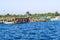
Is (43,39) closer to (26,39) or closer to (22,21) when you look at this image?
(26,39)

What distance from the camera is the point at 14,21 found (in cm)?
6406

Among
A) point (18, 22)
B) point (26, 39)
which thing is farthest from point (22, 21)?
point (26, 39)

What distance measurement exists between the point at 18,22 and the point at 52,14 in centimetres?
5126

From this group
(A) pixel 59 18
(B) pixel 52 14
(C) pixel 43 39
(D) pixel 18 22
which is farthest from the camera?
(B) pixel 52 14

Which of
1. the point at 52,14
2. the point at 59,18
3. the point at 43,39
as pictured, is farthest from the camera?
the point at 52,14

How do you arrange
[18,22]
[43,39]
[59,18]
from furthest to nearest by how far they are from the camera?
1. [59,18]
2. [18,22]
3. [43,39]

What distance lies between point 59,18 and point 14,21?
3118cm

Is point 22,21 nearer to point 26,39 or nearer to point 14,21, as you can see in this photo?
point 14,21

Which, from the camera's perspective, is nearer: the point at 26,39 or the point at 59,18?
the point at 26,39

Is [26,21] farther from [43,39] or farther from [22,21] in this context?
[43,39]

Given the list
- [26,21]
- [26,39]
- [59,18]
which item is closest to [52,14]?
[59,18]

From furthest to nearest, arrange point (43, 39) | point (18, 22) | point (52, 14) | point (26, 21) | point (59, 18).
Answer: point (52, 14), point (59, 18), point (26, 21), point (18, 22), point (43, 39)

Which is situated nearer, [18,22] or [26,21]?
[18,22]

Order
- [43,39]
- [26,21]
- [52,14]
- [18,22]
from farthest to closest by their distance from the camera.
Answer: [52,14], [26,21], [18,22], [43,39]
